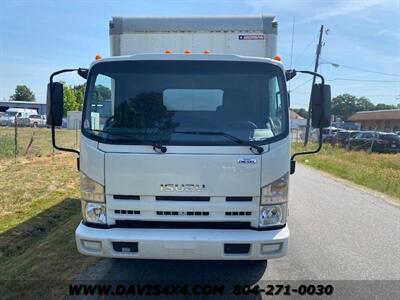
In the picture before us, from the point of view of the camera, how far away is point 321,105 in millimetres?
4254

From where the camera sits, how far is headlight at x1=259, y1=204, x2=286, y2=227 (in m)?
3.98

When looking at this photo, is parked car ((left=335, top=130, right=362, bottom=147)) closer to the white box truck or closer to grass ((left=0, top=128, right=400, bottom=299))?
grass ((left=0, top=128, right=400, bottom=299))

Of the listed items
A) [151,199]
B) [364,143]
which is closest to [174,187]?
[151,199]

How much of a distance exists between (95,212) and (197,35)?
8.71 ft

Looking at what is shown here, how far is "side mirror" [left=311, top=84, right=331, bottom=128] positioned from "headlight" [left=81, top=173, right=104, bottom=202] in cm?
232

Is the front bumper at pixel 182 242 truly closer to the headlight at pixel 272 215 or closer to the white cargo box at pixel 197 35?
the headlight at pixel 272 215

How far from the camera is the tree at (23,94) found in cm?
12219

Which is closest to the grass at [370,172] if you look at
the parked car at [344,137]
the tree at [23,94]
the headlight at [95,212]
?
the headlight at [95,212]

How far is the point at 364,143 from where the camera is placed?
2905cm

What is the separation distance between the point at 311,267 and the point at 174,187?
2.44 metres

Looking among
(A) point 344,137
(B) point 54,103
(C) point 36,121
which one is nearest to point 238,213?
(B) point 54,103

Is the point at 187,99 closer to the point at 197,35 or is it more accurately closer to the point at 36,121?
the point at 197,35

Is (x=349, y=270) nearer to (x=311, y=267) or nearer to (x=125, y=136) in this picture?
(x=311, y=267)

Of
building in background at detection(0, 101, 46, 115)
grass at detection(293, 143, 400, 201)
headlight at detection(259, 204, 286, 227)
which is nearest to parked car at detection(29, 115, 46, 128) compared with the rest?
building in background at detection(0, 101, 46, 115)
